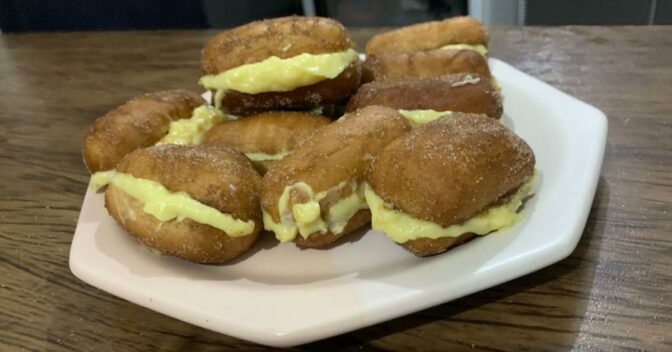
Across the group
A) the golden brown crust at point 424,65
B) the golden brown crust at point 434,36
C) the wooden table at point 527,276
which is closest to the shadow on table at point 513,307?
the wooden table at point 527,276

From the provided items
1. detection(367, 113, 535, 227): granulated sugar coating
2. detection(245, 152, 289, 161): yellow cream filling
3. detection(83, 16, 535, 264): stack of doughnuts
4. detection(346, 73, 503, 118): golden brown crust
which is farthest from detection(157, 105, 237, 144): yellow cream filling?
detection(367, 113, 535, 227): granulated sugar coating

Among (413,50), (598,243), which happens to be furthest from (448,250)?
(413,50)

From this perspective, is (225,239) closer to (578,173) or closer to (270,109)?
(270,109)

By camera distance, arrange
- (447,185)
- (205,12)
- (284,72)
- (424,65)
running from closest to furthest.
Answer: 1. (447,185)
2. (284,72)
3. (424,65)
4. (205,12)

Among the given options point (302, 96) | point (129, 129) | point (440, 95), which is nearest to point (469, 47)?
point (440, 95)

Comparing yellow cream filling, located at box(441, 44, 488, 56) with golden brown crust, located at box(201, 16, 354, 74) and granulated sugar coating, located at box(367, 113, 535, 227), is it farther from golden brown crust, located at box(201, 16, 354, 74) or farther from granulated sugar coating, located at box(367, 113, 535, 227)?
granulated sugar coating, located at box(367, 113, 535, 227)

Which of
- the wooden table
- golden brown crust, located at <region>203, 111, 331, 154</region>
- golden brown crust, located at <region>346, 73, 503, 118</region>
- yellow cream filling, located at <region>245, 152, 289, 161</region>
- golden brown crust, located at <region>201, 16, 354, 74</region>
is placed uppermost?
A: golden brown crust, located at <region>201, 16, 354, 74</region>

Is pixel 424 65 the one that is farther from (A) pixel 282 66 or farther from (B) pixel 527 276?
(B) pixel 527 276
